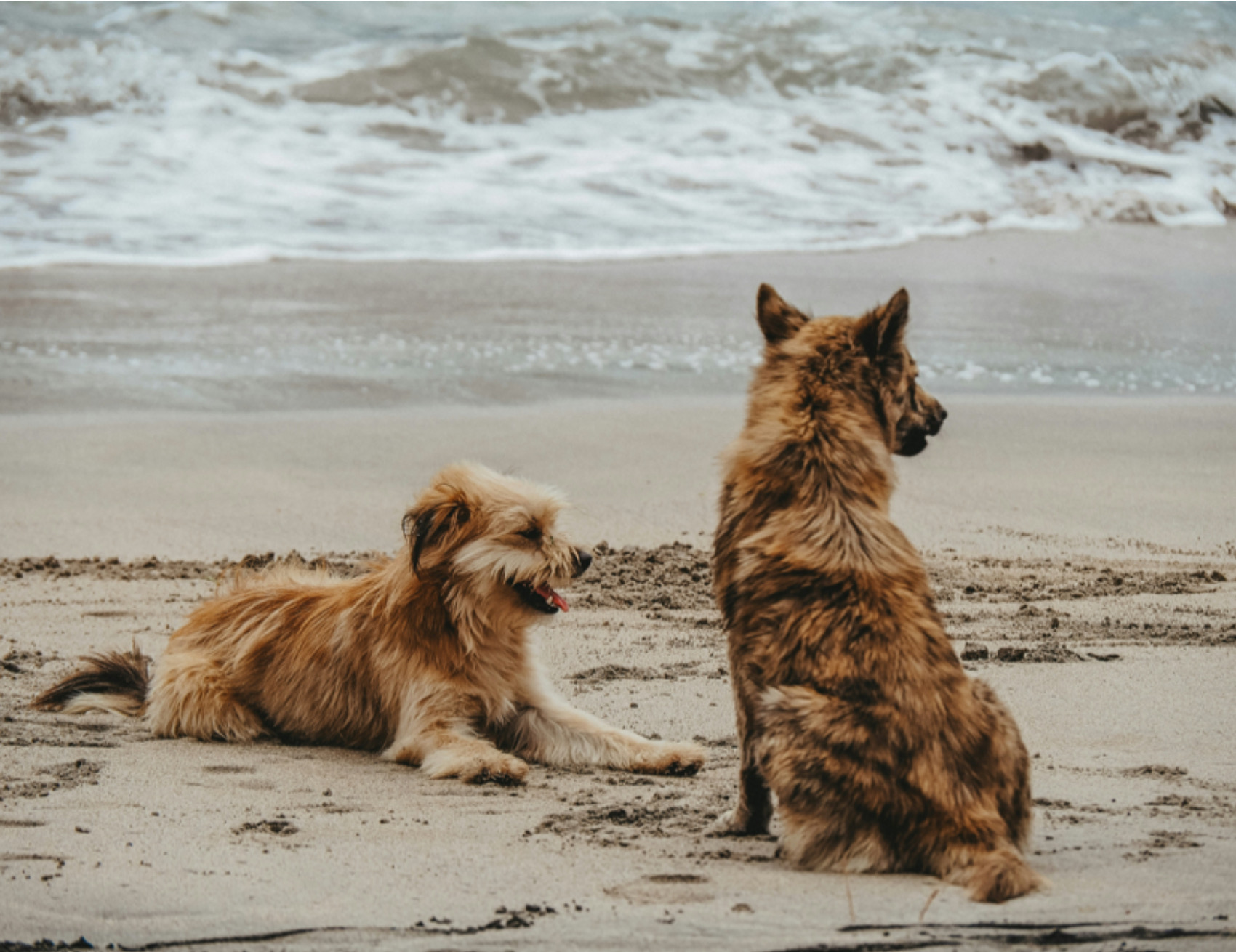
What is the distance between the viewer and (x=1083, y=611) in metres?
5.82

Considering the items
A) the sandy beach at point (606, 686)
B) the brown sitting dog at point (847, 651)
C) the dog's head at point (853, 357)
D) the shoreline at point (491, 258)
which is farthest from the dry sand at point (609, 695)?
the shoreline at point (491, 258)

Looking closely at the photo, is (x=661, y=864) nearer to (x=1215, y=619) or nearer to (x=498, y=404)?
(x=1215, y=619)

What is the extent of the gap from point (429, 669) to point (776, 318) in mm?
1754

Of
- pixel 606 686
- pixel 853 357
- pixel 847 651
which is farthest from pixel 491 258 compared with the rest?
pixel 847 651

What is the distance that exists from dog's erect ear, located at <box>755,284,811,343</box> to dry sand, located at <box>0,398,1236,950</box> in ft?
Result: 4.70

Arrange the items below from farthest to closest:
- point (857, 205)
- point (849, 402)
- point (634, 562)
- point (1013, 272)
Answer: point (857, 205), point (1013, 272), point (634, 562), point (849, 402)

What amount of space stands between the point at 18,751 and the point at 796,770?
2.60m

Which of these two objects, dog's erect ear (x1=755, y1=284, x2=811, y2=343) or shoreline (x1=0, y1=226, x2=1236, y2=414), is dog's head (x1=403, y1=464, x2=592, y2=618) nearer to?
dog's erect ear (x1=755, y1=284, x2=811, y2=343)

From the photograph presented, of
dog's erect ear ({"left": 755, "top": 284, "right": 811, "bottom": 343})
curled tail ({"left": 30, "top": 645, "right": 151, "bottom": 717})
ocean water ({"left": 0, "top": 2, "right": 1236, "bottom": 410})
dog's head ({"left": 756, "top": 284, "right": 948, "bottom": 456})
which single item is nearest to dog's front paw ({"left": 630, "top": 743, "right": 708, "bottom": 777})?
dog's head ({"left": 756, "top": 284, "right": 948, "bottom": 456})

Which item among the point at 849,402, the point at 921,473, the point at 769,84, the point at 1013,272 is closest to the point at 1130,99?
the point at 769,84

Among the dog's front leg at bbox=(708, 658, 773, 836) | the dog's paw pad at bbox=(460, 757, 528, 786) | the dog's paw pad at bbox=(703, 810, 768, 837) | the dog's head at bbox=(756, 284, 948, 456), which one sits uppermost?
the dog's head at bbox=(756, 284, 948, 456)

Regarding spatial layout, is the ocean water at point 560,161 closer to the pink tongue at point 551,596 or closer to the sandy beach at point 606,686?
the sandy beach at point 606,686

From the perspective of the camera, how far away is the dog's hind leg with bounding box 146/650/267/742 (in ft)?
15.3

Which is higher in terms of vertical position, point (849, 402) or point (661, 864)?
point (849, 402)
